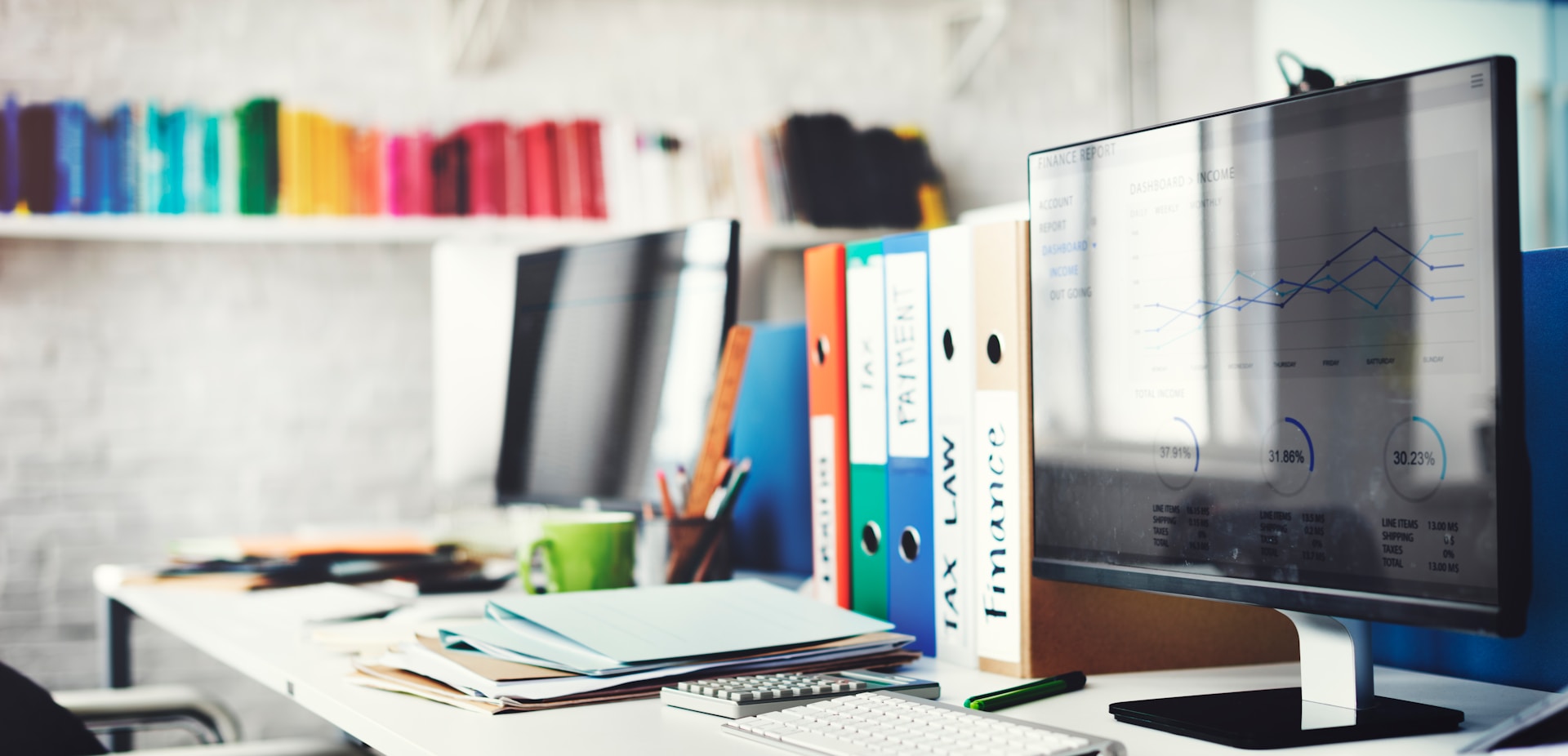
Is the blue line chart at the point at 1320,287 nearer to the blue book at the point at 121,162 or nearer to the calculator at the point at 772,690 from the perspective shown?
the calculator at the point at 772,690

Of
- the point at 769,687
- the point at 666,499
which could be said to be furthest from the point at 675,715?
the point at 666,499

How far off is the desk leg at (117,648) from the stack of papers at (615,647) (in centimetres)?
83

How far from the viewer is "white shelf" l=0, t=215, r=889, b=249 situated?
9.06 ft

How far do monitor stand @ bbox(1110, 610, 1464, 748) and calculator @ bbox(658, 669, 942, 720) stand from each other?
0.48 feet

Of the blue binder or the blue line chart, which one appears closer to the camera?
the blue line chart

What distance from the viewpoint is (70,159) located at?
2.77 m

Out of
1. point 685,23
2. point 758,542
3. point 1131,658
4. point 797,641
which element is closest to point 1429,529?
point 1131,658

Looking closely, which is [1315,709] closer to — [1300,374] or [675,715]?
[1300,374]

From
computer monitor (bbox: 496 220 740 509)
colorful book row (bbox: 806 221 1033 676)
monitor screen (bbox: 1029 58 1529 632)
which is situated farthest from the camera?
computer monitor (bbox: 496 220 740 509)

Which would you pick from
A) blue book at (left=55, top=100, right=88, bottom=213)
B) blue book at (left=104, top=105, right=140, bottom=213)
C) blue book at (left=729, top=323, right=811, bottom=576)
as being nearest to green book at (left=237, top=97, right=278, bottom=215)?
blue book at (left=104, top=105, right=140, bottom=213)

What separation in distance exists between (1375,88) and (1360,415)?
176 mm

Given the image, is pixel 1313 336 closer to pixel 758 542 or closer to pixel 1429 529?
pixel 1429 529

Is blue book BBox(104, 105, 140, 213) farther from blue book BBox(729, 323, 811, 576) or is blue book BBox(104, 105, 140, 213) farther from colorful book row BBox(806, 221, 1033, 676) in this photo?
colorful book row BBox(806, 221, 1033, 676)

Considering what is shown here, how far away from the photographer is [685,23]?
349cm
